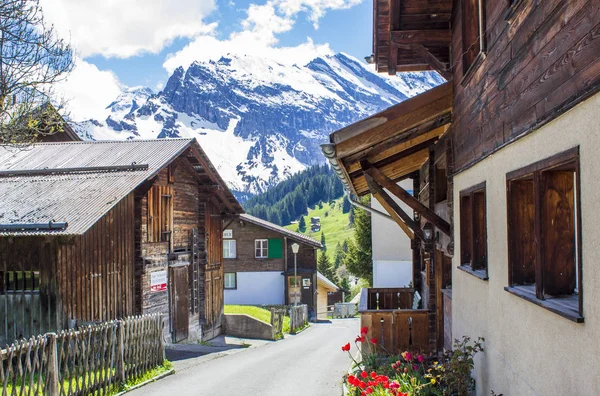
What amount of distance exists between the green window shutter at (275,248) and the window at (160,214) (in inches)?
747

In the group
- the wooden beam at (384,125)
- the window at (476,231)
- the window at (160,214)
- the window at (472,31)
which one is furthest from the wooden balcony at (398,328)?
the window at (160,214)

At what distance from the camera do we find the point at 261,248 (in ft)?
125

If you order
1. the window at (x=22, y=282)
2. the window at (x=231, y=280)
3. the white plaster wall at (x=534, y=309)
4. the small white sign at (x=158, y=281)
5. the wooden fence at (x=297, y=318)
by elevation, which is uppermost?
the white plaster wall at (x=534, y=309)

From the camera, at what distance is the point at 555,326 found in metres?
3.98

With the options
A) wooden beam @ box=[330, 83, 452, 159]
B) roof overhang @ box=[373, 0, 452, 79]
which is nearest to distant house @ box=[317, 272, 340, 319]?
roof overhang @ box=[373, 0, 452, 79]

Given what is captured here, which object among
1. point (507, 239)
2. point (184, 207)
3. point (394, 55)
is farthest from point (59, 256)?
point (507, 239)

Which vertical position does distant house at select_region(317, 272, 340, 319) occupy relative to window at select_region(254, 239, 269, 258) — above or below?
below

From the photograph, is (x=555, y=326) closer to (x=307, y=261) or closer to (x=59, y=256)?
(x=59, y=256)

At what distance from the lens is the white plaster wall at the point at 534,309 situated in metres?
3.33

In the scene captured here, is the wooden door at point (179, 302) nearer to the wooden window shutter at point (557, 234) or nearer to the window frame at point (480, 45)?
the window frame at point (480, 45)

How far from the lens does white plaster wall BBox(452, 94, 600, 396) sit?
333 centimetres

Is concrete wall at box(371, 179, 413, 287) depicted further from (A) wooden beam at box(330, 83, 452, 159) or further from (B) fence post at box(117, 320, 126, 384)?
(A) wooden beam at box(330, 83, 452, 159)

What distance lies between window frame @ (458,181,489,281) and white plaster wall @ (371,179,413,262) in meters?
23.6

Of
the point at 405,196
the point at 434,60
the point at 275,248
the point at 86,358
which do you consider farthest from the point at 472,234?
the point at 275,248
